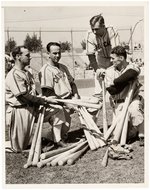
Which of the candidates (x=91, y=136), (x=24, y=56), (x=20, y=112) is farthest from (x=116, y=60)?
(x=20, y=112)

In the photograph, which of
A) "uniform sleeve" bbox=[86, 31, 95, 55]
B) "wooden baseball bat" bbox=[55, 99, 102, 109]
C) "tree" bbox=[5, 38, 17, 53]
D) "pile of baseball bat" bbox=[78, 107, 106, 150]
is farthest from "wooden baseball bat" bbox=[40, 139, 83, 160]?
"tree" bbox=[5, 38, 17, 53]

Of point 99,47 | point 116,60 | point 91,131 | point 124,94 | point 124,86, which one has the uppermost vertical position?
point 99,47

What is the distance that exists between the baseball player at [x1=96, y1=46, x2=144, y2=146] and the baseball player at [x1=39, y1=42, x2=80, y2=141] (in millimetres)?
590

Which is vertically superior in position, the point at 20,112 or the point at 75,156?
the point at 20,112

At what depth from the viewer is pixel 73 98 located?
17.1ft

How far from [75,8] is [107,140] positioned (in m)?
2.04

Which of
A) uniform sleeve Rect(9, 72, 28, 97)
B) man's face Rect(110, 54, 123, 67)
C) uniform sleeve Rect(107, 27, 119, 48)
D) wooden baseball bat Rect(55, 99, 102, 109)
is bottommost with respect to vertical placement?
wooden baseball bat Rect(55, 99, 102, 109)

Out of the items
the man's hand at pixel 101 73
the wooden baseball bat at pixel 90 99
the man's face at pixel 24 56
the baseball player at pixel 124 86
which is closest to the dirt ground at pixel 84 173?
the baseball player at pixel 124 86

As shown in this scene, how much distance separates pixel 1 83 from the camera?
4961mm

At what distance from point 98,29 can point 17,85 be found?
1.56 meters

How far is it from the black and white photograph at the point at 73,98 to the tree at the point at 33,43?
0.02 meters

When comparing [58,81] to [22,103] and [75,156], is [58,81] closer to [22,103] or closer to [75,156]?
[22,103]

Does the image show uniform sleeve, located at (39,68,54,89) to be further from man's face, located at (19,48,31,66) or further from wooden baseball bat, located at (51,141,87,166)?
wooden baseball bat, located at (51,141,87,166)

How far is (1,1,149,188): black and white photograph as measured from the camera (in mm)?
4637
